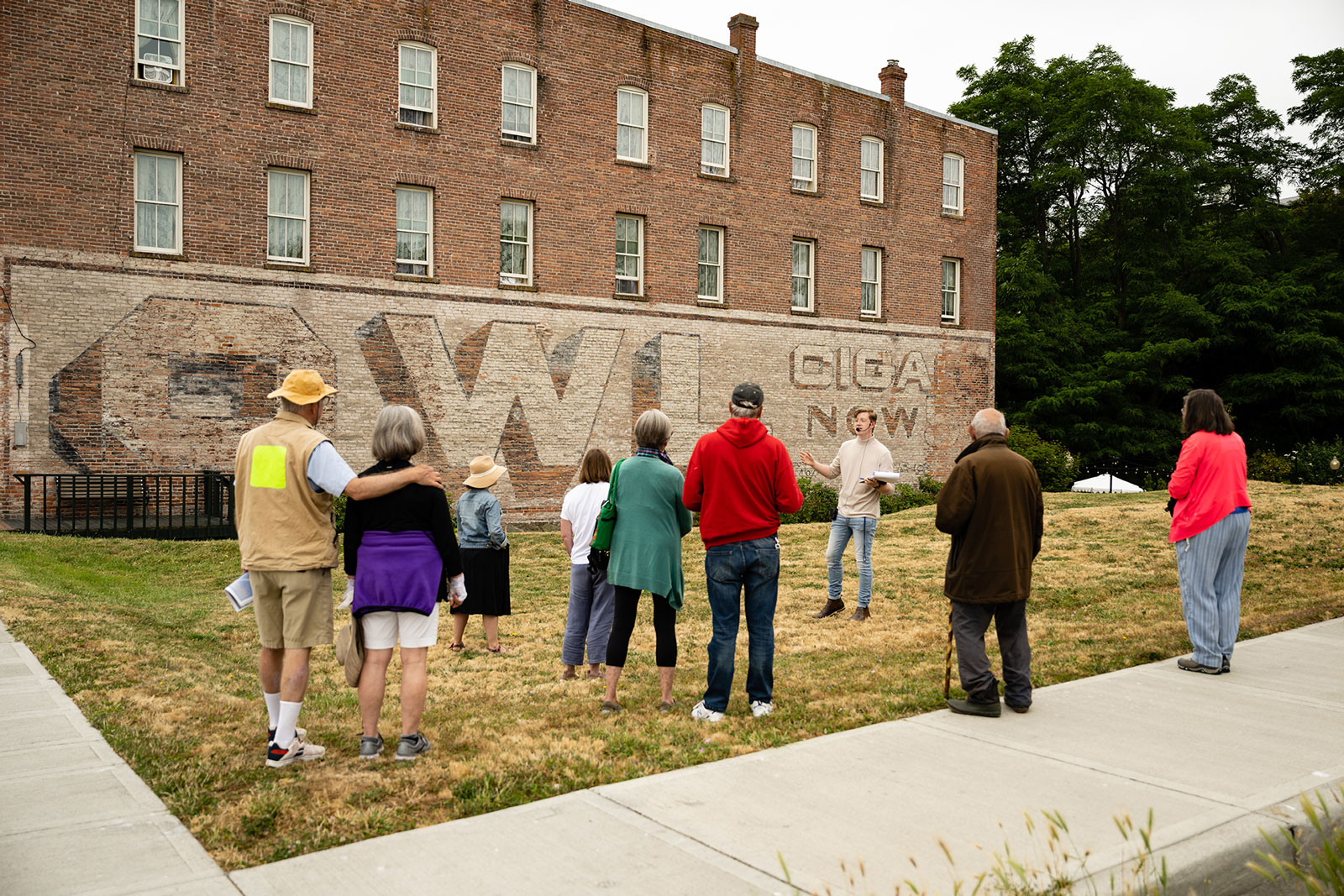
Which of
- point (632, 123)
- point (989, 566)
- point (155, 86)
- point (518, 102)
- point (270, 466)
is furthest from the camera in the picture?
point (632, 123)

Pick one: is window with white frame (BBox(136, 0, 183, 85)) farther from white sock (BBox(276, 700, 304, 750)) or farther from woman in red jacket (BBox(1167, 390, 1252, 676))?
woman in red jacket (BBox(1167, 390, 1252, 676))

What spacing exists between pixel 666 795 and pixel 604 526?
7.69 feet

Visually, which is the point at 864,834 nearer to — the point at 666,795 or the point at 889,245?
the point at 666,795

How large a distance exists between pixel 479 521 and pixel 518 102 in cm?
1755

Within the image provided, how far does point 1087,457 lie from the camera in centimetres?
4138

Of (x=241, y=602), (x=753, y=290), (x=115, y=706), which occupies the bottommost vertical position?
(x=115, y=706)

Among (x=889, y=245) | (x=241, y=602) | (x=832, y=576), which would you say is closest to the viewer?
(x=241, y=602)

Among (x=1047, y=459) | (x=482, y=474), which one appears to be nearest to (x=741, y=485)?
(x=482, y=474)

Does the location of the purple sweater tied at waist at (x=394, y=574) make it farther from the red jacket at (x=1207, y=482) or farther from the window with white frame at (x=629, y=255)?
the window with white frame at (x=629, y=255)

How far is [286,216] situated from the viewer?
2170cm

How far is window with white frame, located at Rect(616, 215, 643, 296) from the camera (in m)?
26.2

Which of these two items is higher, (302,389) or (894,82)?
(894,82)

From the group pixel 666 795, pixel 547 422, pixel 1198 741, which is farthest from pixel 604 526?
pixel 547 422

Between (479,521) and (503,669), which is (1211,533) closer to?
(503,669)
